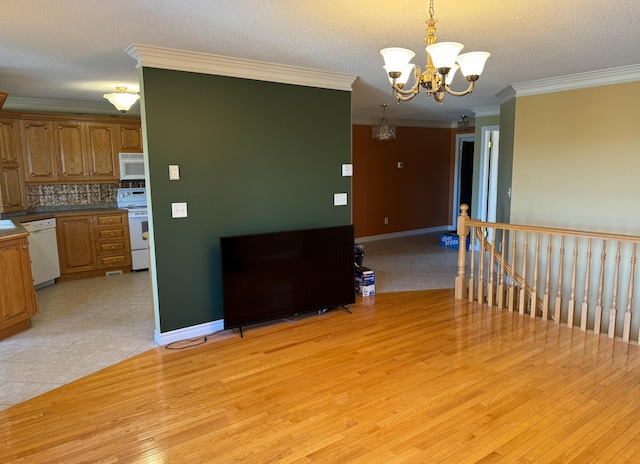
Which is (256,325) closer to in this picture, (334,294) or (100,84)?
(334,294)

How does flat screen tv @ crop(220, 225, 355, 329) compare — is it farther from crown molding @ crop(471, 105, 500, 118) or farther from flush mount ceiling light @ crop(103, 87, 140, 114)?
crown molding @ crop(471, 105, 500, 118)

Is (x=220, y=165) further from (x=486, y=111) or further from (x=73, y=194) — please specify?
(x=486, y=111)

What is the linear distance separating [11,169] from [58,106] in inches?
42.4

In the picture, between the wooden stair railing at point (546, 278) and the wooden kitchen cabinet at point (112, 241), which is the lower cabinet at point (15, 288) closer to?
the wooden kitchen cabinet at point (112, 241)

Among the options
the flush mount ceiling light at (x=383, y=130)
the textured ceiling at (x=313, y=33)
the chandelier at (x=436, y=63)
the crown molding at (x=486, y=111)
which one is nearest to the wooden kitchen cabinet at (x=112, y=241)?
the textured ceiling at (x=313, y=33)

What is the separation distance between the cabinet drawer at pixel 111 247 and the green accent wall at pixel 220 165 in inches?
116

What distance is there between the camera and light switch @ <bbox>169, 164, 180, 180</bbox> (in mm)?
3570

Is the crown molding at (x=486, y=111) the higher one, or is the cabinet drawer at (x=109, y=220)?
the crown molding at (x=486, y=111)

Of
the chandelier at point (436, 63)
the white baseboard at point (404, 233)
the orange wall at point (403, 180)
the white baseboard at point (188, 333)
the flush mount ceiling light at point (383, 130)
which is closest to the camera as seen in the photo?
the chandelier at point (436, 63)

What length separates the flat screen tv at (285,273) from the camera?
379 cm

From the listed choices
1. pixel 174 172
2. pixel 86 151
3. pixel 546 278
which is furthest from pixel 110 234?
pixel 546 278

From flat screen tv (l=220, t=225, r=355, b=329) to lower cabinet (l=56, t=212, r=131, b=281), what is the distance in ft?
10.4

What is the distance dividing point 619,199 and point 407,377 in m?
3.14

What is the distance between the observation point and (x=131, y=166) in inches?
249
